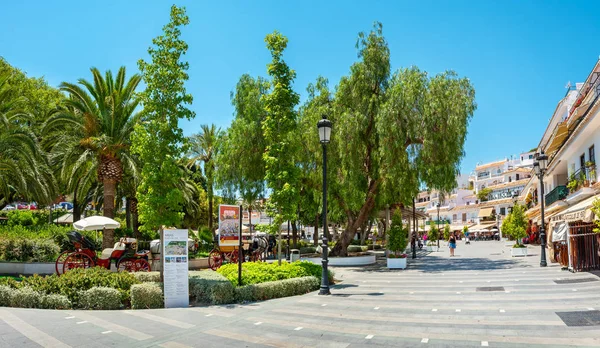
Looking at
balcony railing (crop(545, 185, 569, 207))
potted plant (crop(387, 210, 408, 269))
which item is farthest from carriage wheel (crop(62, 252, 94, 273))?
balcony railing (crop(545, 185, 569, 207))

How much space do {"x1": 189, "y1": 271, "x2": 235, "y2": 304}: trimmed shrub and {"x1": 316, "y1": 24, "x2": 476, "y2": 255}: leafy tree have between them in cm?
1226

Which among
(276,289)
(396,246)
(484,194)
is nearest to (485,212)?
(484,194)

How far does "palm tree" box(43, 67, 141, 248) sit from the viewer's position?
22109mm

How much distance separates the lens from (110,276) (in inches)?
494

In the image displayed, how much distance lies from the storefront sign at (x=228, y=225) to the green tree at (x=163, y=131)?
2571mm

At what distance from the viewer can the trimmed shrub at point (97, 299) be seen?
1137 centimetres

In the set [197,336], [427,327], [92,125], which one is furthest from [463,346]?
[92,125]

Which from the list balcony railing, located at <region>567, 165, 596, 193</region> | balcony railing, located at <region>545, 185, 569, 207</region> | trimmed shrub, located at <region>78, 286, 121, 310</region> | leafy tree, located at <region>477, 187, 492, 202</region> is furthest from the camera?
leafy tree, located at <region>477, 187, 492, 202</region>

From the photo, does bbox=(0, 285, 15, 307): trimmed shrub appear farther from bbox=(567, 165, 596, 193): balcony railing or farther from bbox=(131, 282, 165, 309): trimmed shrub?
bbox=(567, 165, 596, 193): balcony railing

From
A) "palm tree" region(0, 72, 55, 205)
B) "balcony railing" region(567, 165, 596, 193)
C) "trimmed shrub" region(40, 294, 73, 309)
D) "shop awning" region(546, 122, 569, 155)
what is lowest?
"trimmed shrub" region(40, 294, 73, 309)

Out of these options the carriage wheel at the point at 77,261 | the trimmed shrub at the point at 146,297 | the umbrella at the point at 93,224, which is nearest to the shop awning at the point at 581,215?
the trimmed shrub at the point at 146,297

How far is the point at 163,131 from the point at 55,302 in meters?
5.42

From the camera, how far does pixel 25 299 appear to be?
11398 mm

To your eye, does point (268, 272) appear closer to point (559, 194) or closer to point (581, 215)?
point (581, 215)
